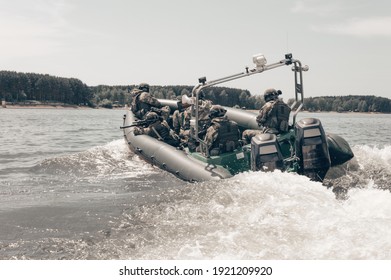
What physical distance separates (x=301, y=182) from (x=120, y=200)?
2866 mm

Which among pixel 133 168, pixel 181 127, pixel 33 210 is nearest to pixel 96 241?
pixel 33 210

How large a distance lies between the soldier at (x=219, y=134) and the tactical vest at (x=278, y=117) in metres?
0.69

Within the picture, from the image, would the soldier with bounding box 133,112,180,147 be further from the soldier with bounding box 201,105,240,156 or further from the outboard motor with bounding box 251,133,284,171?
the outboard motor with bounding box 251,133,284,171

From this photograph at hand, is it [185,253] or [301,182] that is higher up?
[301,182]

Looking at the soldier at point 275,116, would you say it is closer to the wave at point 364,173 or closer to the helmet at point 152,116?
the wave at point 364,173

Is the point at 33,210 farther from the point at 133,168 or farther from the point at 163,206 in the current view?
the point at 133,168

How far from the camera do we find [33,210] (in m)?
6.03

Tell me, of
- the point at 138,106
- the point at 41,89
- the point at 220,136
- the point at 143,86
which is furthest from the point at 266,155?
the point at 41,89

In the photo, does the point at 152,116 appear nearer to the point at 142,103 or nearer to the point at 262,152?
the point at 142,103

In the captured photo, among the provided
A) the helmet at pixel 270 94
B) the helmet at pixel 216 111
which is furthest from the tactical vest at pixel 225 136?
the helmet at pixel 270 94

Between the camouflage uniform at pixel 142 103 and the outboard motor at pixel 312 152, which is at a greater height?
the camouflage uniform at pixel 142 103

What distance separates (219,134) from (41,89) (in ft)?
232

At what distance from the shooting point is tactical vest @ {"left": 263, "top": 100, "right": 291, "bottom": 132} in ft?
23.8

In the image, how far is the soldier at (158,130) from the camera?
10.1 metres
